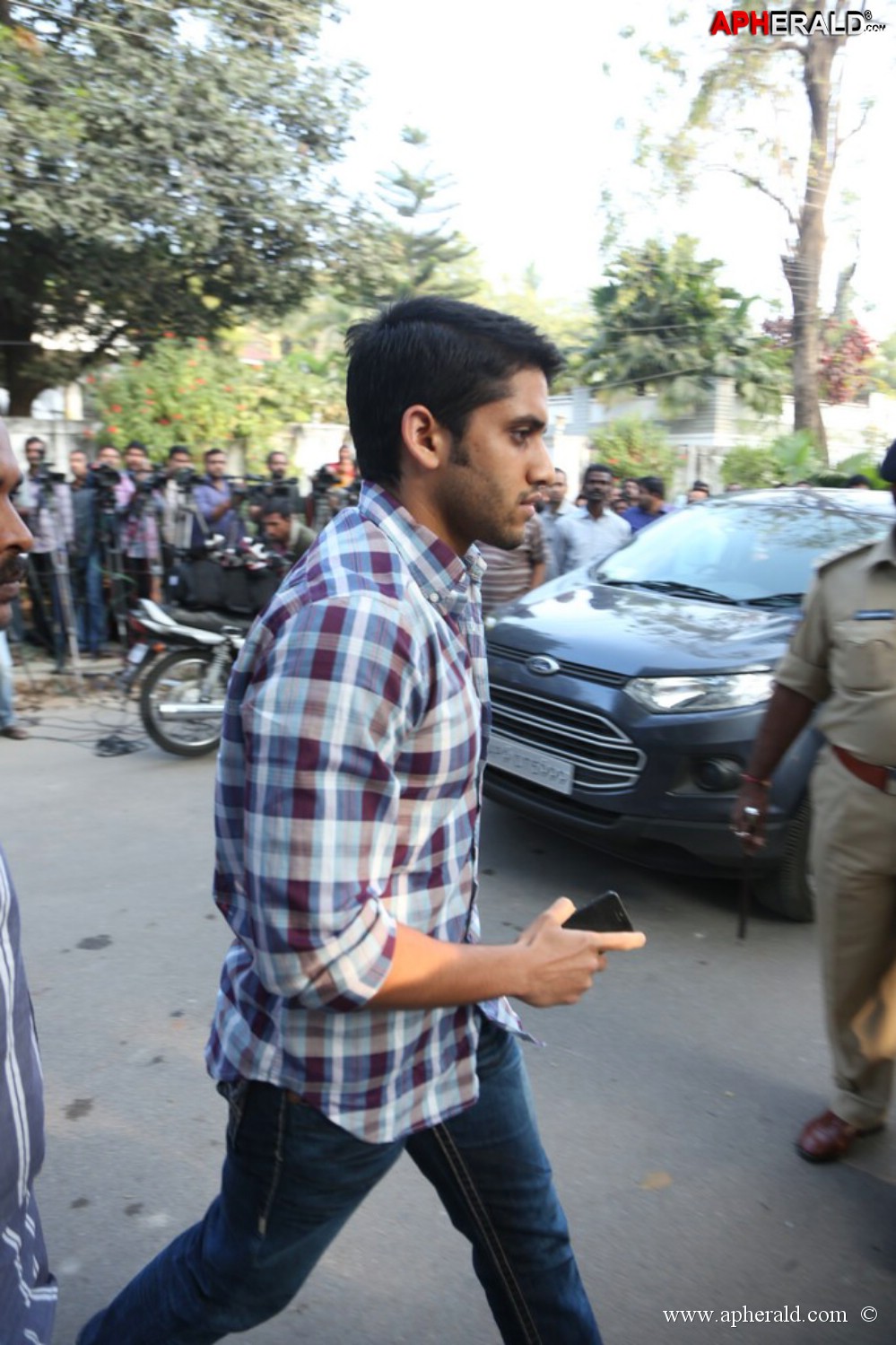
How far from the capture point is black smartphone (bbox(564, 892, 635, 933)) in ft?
4.84

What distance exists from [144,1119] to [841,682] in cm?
217

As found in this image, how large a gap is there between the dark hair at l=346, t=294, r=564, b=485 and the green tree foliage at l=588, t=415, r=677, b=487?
21.1 meters

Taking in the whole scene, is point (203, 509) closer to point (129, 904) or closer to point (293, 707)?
point (129, 904)

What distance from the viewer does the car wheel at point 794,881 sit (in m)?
4.00

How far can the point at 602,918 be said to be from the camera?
1484 mm

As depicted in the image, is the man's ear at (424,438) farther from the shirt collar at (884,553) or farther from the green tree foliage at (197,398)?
the green tree foliage at (197,398)

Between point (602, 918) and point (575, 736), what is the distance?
8.86 ft

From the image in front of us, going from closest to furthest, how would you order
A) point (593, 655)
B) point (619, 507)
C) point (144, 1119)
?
point (144, 1119)
point (593, 655)
point (619, 507)

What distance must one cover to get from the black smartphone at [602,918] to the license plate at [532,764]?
2650mm

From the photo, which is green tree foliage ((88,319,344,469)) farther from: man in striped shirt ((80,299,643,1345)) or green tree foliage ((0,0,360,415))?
man in striped shirt ((80,299,643,1345))

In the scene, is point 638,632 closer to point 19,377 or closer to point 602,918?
point 602,918

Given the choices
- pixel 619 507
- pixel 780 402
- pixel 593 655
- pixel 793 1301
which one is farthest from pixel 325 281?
pixel 780 402

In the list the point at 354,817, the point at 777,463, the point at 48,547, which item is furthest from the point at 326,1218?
the point at 777,463

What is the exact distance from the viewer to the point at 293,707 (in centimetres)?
118
